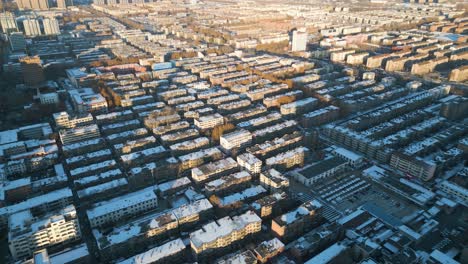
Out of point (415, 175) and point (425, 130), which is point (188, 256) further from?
point (425, 130)

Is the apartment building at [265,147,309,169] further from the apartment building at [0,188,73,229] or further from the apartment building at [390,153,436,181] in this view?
the apartment building at [0,188,73,229]

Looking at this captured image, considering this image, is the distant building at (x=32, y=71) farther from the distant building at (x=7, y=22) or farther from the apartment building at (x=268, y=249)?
the apartment building at (x=268, y=249)

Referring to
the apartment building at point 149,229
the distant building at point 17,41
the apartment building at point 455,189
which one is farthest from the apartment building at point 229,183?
the distant building at point 17,41

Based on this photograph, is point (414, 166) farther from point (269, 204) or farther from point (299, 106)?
point (299, 106)

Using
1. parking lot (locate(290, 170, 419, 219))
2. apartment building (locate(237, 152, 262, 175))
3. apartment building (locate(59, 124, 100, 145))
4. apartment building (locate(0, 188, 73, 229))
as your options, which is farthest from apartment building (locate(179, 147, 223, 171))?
apartment building (locate(59, 124, 100, 145))

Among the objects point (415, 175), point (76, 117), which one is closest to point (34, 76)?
point (76, 117)

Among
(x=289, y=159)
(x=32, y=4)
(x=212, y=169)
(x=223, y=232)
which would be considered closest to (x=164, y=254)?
Answer: (x=223, y=232)
